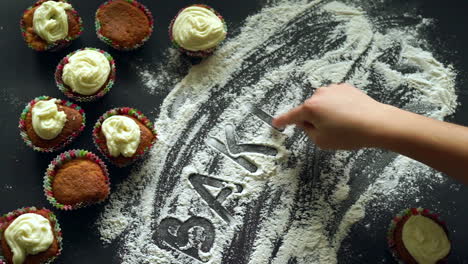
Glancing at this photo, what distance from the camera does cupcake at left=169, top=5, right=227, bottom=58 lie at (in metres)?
1.74

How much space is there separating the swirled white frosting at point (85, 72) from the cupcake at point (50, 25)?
11 centimetres

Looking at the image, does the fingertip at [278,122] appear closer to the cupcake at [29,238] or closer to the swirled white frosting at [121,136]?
the swirled white frosting at [121,136]

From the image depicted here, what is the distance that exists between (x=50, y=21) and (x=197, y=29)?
0.55 m

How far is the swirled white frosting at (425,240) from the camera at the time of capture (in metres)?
1.58

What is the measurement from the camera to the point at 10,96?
176 centimetres

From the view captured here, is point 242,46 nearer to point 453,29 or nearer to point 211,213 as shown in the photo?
point 211,213

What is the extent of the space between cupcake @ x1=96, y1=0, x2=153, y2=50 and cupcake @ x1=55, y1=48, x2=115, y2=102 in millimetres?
74

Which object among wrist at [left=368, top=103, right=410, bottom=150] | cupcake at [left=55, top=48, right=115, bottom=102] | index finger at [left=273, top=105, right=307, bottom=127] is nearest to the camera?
wrist at [left=368, top=103, right=410, bottom=150]

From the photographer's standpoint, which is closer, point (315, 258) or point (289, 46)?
point (315, 258)

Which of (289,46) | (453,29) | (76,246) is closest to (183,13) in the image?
(289,46)

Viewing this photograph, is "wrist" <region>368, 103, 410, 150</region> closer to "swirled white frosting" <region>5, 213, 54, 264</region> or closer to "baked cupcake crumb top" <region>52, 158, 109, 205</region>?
A: "baked cupcake crumb top" <region>52, 158, 109, 205</region>

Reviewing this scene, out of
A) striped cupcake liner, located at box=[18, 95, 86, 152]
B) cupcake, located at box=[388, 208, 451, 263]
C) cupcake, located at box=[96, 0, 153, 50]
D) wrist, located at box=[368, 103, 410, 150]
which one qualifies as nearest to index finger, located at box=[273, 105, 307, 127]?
wrist, located at box=[368, 103, 410, 150]

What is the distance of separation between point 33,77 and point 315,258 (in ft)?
4.19

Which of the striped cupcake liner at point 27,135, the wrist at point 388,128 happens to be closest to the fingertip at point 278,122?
the wrist at point 388,128
